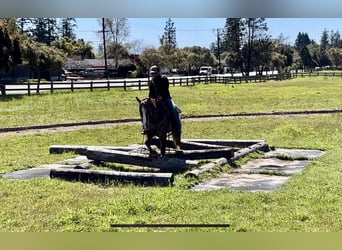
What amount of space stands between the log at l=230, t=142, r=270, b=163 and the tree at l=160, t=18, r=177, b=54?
8.58ft

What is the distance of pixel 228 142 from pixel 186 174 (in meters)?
2.52

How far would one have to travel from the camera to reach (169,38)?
4.26 metres

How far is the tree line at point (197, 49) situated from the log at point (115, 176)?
1.09 m

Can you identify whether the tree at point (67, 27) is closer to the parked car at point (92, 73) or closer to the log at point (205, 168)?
the parked car at point (92, 73)

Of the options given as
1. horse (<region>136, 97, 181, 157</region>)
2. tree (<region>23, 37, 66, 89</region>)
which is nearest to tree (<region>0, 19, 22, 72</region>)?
tree (<region>23, 37, 66, 89</region>)

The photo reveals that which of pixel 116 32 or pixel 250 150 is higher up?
pixel 116 32

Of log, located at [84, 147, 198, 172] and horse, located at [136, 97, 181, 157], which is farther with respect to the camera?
log, located at [84, 147, 198, 172]

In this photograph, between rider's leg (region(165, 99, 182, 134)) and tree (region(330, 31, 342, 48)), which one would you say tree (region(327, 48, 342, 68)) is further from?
rider's leg (region(165, 99, 182, 134))

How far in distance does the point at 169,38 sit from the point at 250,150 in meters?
3.71

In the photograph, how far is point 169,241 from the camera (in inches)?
143

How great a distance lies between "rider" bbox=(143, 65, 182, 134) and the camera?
215 inches

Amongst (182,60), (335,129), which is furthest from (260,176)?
(335,129)

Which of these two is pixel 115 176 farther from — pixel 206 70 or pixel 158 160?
pixel 206 70

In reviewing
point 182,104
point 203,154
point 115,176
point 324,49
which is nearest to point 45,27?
point 115,176
